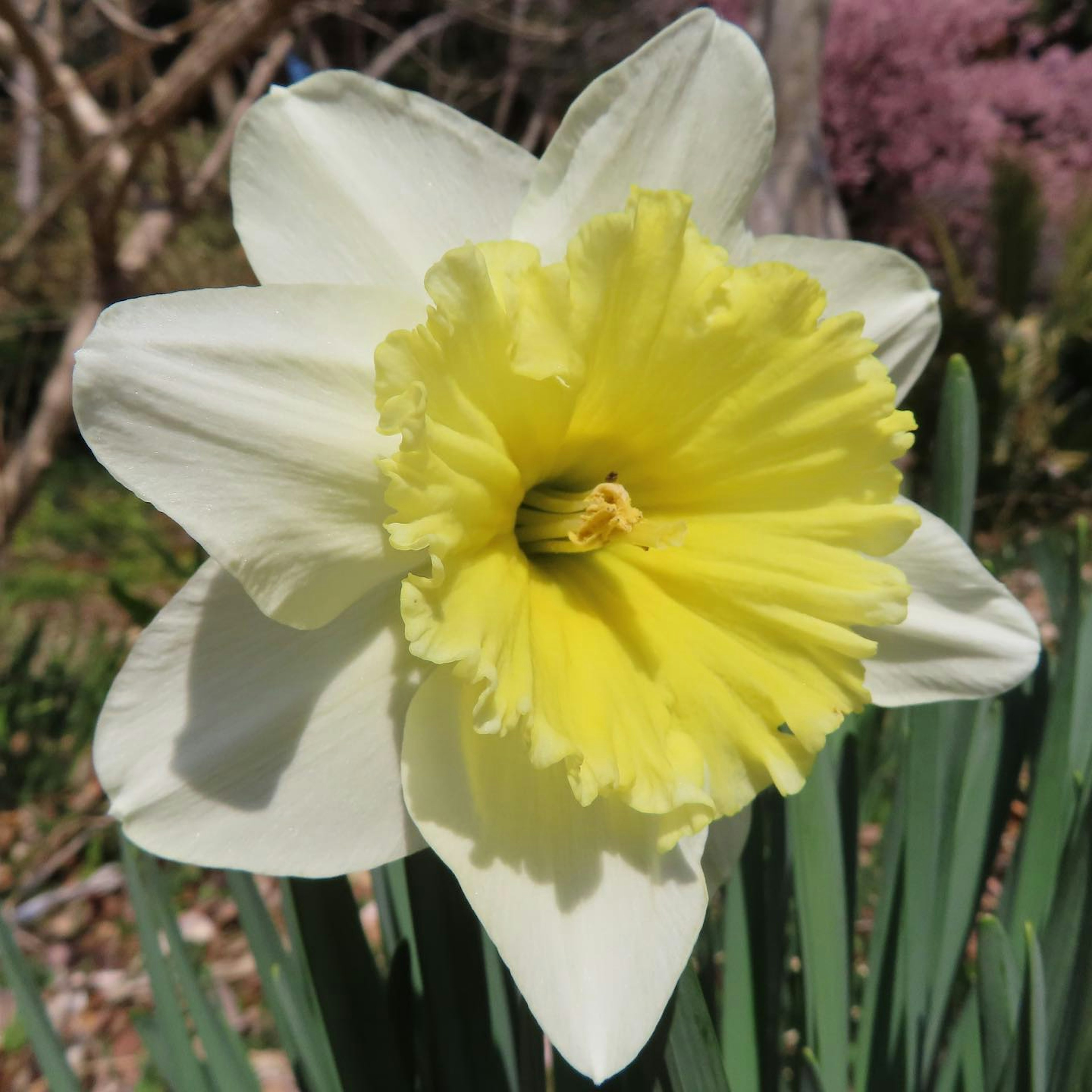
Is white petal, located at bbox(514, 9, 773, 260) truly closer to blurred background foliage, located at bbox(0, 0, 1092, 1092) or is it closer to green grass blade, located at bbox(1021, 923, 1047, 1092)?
blurred background foliage, located at bbox(0, 0, 1092, 1092)

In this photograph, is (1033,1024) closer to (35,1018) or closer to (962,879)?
(962,879)

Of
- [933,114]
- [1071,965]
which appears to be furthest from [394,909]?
[933,114]

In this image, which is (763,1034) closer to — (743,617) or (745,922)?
(745,922)

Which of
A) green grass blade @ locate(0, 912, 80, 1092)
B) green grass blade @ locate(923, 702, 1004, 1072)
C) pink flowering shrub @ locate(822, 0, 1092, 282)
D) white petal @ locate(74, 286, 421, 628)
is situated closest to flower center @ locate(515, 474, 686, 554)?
white petal @ locate(74, 286, 421, 628)

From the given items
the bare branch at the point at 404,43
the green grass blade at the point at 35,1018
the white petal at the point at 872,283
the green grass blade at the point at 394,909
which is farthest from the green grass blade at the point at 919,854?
the bare branch at the point at 404,43

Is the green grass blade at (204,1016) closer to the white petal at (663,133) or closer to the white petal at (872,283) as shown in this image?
the white petal at (663,133)

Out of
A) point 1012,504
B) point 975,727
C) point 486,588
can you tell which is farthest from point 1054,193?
point 486,588
